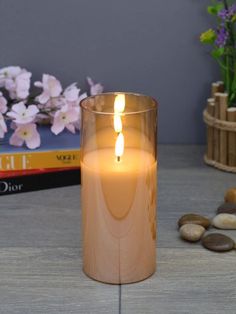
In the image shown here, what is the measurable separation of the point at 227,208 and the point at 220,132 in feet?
0.70

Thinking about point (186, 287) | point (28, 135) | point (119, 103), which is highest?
point (119, 103)

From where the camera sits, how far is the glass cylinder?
88 centimetres

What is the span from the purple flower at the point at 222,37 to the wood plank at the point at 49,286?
46 cm

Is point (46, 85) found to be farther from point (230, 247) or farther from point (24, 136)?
point (230, 247)

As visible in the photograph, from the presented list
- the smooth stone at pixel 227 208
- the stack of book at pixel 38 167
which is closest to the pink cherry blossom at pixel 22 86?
the stack of book at pixel 38 167

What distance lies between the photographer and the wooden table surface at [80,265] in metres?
0.87

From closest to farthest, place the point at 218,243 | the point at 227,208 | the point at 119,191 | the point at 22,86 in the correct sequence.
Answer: the point at 119,191 → the point at 218,243 → the point at 227,208 → the point at 22,86

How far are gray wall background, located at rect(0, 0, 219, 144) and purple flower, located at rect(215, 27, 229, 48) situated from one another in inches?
4.9

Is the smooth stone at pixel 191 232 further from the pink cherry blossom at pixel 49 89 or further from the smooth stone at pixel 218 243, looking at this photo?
the pink cherry blossom at pixel 49 89

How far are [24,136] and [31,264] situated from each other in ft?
1.08

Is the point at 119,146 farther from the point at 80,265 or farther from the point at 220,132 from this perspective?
the point at 220,132

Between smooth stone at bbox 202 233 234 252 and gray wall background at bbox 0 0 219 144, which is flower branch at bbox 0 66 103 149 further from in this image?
smooth stone at bbox 202 233 234 252

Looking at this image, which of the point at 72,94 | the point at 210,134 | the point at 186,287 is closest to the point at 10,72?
the point at 72,94

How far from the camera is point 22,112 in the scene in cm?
125
